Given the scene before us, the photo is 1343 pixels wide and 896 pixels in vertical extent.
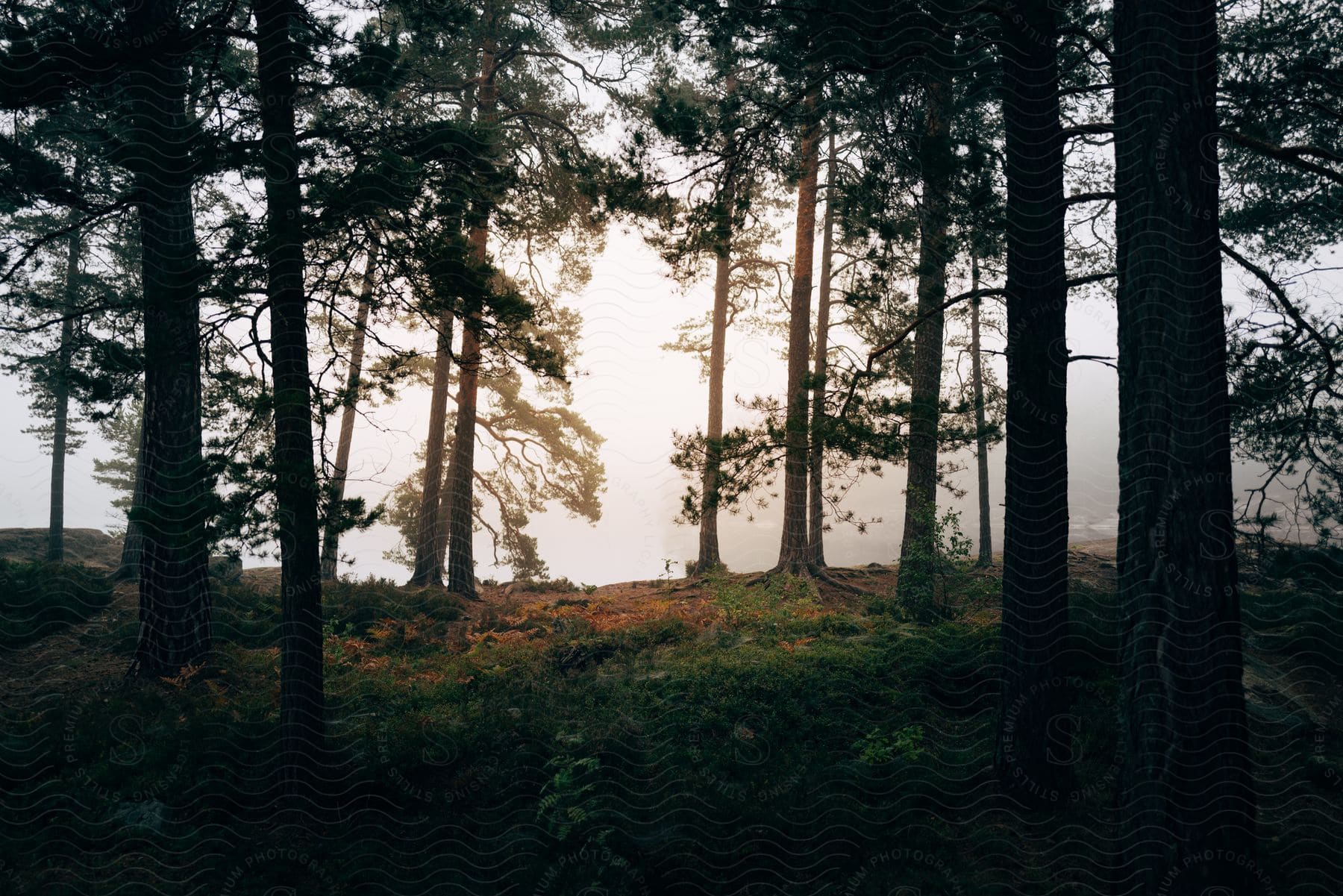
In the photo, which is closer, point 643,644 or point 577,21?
point 643,644

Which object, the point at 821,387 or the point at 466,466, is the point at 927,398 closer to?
the point at 821,387

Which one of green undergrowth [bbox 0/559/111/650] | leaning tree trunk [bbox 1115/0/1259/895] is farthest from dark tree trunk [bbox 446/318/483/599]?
leaning tree trunk [bbox 1115/0/1259/895]

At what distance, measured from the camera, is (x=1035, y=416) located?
237 inches

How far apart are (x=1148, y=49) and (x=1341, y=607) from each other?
9096 mm

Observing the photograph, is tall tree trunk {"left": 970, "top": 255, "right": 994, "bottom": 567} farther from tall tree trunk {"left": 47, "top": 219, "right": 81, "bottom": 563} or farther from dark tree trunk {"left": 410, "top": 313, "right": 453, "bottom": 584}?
tall tree trunk {"left": 47, "top": 219, "right": 81, "bottom": 563}

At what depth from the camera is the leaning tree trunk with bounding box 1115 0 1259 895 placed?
4148 millimetres

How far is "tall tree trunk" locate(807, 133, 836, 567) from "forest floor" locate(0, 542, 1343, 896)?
8.40 ft

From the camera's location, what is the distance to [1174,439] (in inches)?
169

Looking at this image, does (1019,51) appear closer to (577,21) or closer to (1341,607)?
(1341,607)

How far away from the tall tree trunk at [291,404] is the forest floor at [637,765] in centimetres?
51

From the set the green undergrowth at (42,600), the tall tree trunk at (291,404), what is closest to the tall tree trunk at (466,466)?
the green undergrowth at (42,600)

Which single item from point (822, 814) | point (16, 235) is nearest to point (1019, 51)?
point (822, 814)

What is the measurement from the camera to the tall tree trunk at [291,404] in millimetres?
6547

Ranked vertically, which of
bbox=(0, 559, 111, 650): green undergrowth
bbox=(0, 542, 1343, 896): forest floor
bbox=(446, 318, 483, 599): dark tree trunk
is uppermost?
bbox=(446, 318, 483, 599): dark tree trunk
